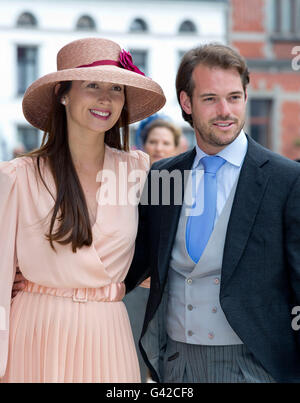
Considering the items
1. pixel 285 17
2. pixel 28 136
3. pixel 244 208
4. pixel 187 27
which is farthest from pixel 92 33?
pixel 244 208

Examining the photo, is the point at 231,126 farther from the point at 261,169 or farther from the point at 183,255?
the point at 183,255

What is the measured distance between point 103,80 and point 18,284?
909mm

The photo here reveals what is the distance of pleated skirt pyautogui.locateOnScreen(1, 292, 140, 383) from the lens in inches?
99.5

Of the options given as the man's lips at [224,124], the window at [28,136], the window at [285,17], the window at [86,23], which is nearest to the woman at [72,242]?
the man's lips at [224,124]

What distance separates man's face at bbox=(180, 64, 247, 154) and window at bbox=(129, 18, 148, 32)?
721 inches

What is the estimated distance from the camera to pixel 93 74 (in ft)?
8.41

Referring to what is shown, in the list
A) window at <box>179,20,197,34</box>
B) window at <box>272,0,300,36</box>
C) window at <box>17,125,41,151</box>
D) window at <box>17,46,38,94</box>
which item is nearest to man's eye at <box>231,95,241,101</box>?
window at <box>17,125,41,151</box>

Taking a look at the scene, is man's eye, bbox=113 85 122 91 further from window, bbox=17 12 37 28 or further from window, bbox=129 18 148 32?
window, bbox=129 18 148 32

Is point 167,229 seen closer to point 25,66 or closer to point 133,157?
point 133,157

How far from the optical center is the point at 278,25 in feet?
67.7

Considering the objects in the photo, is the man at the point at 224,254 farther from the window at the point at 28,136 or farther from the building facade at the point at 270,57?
the building facade at the point at 270,57

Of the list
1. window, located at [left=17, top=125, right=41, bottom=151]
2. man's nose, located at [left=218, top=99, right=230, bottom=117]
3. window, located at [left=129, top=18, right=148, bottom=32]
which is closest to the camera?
man's nose, located at [left=218, top=99, right=230, bottom=117]

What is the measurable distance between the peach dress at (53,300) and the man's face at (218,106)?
0.55 metres

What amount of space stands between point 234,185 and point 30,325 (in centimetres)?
99
